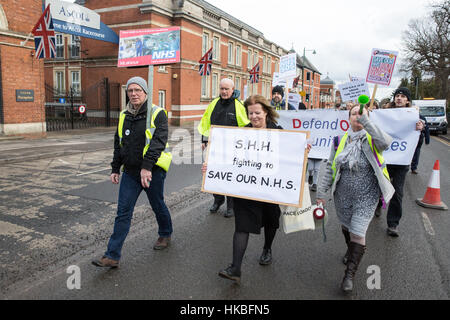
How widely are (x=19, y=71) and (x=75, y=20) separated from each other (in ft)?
17.5

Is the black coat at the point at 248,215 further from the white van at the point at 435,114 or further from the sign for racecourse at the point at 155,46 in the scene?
the white van at the point at 435,114

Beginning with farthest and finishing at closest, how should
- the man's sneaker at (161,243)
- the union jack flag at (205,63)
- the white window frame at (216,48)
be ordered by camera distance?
1. the white window frame at (216,48)
2. the union jack flag at (205,63)
3. the man's sneaker at (161,243)

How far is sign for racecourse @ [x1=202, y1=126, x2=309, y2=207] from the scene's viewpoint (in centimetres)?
330

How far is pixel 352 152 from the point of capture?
3406 mm

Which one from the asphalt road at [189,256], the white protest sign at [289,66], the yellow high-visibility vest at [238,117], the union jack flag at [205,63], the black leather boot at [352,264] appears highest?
the union jack flag at [205,63]

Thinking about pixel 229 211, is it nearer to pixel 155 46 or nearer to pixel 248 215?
pixel 248 215

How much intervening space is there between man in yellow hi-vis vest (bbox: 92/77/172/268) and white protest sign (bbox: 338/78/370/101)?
209 inches

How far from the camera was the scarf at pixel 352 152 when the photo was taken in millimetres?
3373

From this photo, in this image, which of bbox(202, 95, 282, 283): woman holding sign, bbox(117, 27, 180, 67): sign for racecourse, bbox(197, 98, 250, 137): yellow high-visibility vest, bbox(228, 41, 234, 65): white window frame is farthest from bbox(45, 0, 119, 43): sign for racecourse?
bbox(202, 95, 282, 283): woman holding sign

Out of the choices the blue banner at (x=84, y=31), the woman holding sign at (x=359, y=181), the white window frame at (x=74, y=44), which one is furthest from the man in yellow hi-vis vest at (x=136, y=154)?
the white window frame at (x=74, y=44)

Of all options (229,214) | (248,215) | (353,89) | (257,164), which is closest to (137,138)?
(257,164)

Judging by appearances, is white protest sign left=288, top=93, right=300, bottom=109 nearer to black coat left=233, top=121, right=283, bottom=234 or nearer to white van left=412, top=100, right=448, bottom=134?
black coat left=233, top=121, right=283, bottom=234

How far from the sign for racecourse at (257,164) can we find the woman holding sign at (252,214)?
0.36 feet
